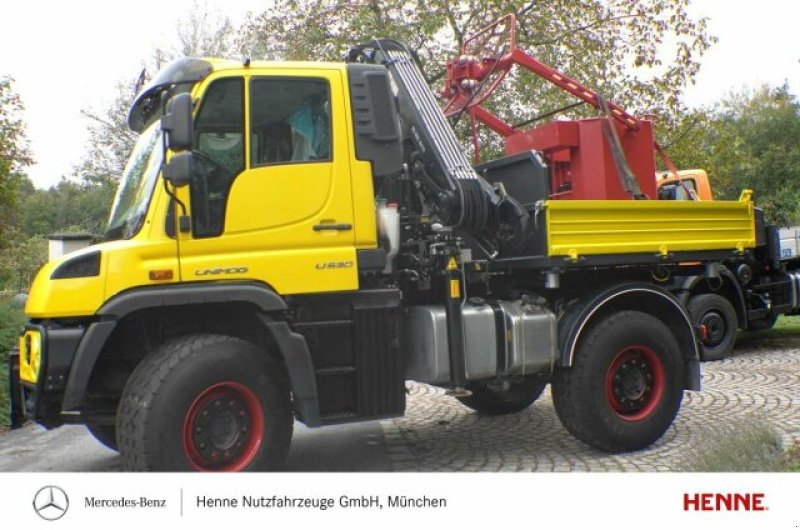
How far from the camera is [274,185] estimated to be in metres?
4.20

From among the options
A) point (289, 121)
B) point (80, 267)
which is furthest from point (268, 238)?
point (80, 267)

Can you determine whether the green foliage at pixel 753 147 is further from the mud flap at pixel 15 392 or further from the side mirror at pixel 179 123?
the mud flap at pixel 15 392

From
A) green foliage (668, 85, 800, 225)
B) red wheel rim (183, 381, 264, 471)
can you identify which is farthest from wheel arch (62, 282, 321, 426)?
green foliage (668, 85, 800, 225)

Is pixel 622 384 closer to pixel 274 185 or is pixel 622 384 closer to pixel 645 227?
pixel 645 227

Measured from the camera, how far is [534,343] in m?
4.95

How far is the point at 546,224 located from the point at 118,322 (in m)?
2.58

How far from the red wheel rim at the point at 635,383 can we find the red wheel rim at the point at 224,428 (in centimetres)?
242

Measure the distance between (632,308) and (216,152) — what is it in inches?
120

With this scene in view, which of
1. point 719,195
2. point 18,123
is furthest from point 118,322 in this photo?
point 719,195

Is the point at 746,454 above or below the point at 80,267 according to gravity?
below

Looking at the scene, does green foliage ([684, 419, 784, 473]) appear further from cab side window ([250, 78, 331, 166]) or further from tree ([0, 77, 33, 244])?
tree ([0, 77, 33, 244])
